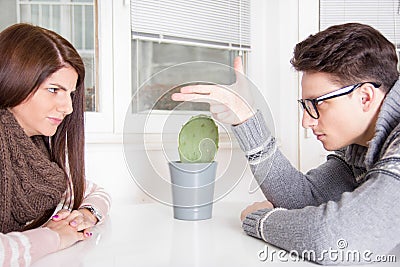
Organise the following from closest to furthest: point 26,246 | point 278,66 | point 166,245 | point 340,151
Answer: point 26,246, point 166,245, point 340,151, point 278,66

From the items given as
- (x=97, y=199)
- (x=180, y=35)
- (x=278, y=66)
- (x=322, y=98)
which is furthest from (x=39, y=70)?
(x=278, y=66)

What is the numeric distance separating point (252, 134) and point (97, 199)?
480 millimetres

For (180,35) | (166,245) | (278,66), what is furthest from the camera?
(278,66)

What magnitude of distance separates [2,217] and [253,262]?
1.86 feet

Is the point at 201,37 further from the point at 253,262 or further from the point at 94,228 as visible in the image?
the point at 253,262

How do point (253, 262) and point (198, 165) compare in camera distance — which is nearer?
point (253, 262)

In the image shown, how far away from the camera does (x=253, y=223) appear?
3.41ft

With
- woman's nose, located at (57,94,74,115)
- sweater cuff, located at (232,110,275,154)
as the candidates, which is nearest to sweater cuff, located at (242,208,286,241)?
sweater cuff, located at (232,110,275,154)

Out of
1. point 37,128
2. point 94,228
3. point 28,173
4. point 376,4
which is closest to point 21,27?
point 37,128

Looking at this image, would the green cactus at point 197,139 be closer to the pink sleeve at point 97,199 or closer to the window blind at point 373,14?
the pink sleeve at point 97,199

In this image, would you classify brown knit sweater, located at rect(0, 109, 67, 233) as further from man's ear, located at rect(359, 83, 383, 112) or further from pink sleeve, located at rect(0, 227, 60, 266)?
man's ear, located at rect(359, 83, 383, 112)

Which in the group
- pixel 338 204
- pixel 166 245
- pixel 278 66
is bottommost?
pixel 166 245

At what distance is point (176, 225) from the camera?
1.19 meters

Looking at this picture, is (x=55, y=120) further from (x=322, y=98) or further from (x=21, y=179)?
(x=322, y=98)
